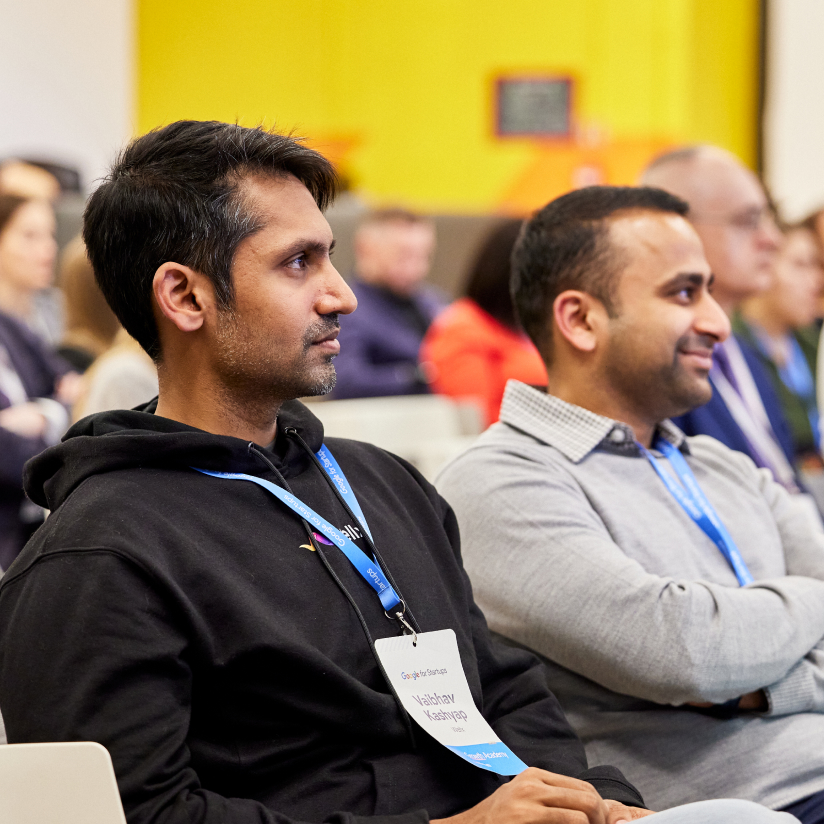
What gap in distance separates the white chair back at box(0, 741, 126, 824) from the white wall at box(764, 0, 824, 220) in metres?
7.71

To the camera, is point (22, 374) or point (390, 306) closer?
point (22, 374)

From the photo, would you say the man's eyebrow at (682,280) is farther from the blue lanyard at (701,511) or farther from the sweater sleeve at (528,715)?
the sweater sleeve at (528,715)

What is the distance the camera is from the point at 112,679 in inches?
38.1

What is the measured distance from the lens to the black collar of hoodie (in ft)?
3.66

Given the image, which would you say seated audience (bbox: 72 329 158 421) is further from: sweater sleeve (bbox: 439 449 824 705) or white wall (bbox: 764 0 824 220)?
white wall (bbox: 764 0 824 220)

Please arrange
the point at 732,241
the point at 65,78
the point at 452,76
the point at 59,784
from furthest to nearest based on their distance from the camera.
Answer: the point at 452,76, the point at 65,78, the point at 732,241, the point at 59,784

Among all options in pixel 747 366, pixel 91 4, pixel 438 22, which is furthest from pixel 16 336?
pixel 438 22

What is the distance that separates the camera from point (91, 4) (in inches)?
269

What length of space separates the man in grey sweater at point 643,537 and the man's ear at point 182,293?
553 mm

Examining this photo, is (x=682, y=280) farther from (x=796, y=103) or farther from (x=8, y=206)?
(x=796, y=103)

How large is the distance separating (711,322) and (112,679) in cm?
113

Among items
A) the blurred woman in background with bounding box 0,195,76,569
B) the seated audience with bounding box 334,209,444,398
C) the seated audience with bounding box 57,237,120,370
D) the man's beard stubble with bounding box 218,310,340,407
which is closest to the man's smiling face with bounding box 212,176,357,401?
the man's beard stubble with bounding box 218,310,340,407

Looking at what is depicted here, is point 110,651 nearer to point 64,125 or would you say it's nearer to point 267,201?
point 267,201

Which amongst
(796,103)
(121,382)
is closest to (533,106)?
(796,103)
